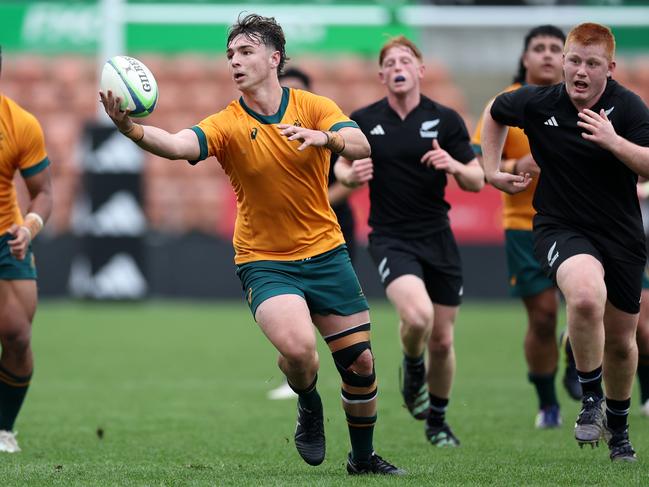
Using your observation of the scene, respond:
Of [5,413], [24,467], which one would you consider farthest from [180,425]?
[24,467]

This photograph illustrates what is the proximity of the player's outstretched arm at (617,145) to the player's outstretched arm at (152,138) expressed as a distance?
199cm

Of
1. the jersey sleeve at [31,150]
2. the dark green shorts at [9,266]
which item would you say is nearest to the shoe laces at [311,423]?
the dark green shorts at [9,266]

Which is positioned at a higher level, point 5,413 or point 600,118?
point 600,118

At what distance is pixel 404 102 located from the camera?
A: 8297mm

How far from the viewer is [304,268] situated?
6262 millimetres

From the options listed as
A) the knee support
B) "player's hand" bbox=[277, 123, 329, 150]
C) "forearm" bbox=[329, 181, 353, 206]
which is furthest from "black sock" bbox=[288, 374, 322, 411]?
"forearm" bbox=[329, 181, 353, 206]

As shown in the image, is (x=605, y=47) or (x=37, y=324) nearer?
(x=605, y=47)

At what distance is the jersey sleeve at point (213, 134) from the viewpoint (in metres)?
6.01

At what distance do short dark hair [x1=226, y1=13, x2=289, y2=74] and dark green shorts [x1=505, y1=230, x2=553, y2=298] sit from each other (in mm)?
2925

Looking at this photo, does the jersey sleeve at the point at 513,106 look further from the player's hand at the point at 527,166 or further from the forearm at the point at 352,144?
the forearm at the point at 352,144

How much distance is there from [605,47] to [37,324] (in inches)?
429

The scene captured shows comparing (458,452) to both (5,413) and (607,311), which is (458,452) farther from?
(5,413)

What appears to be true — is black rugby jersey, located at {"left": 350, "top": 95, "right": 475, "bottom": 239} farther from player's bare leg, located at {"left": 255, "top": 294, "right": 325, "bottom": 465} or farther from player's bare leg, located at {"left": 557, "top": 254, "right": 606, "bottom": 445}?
player's bare leg, located at {"left": 255, "top": 294, "right": 325, "bottom": 465}

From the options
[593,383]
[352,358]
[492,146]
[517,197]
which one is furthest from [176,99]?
[593,383]
